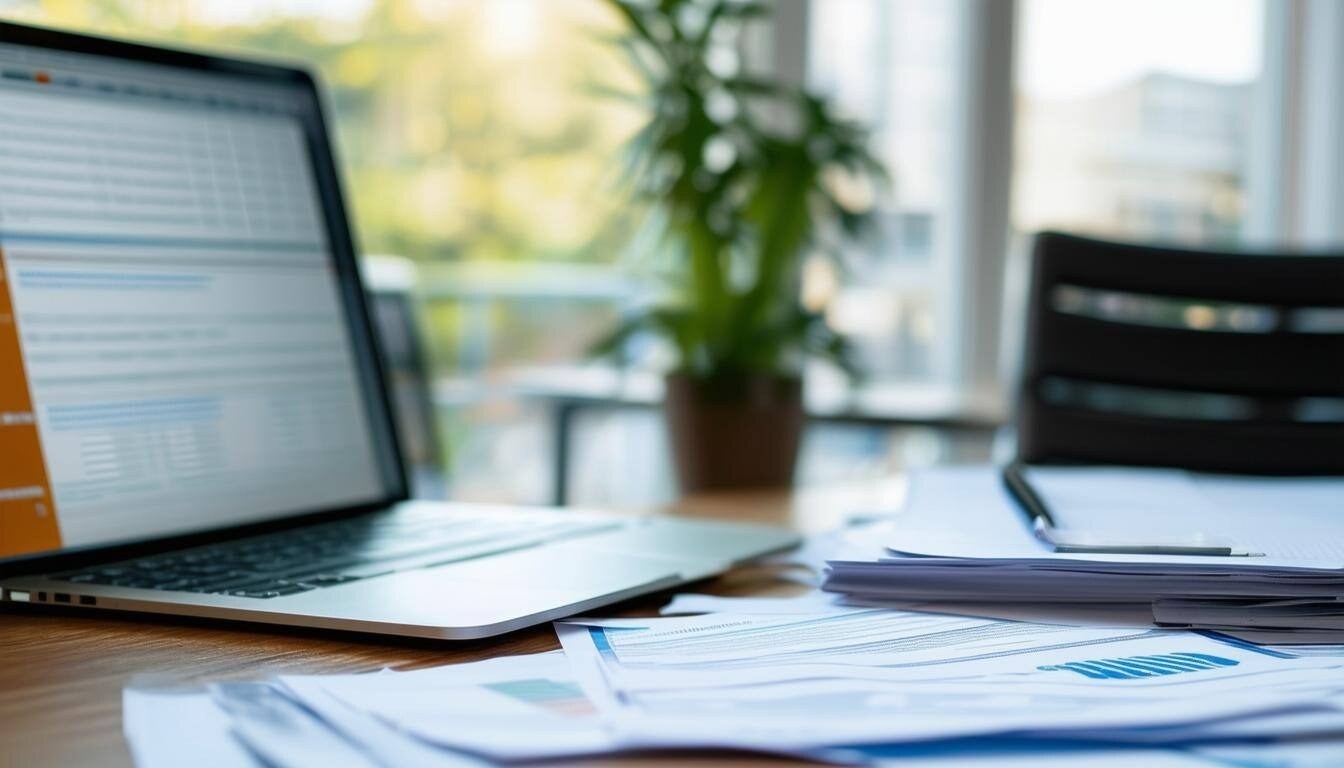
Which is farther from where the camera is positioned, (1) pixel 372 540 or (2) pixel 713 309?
(2) pixel 713 309

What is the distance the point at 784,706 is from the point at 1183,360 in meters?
1.10

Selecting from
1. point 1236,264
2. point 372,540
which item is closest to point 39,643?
point 372,540

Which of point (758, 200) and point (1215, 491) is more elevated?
point (758, 200)

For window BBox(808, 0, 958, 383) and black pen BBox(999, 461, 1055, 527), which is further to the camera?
window BBox(808, 0, 958, 383)

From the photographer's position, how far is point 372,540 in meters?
0.68

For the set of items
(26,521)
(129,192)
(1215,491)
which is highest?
(129,192)

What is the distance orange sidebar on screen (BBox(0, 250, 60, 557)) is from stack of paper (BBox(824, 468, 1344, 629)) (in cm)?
37

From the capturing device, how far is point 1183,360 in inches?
53.6

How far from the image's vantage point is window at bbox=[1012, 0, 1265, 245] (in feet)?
10.0

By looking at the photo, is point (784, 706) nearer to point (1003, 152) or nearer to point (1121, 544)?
point (1121, 544)

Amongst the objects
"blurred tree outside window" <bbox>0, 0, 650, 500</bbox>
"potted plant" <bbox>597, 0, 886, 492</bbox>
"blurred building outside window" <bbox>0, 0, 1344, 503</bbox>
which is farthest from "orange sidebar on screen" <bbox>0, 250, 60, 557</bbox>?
"blurred tree outside window" <bbox>0, 0, 650, 500</bbox>

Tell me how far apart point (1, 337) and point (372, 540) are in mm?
207

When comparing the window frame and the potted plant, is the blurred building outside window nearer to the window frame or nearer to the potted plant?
the window frame

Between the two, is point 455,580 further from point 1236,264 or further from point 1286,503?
point 1236,264
